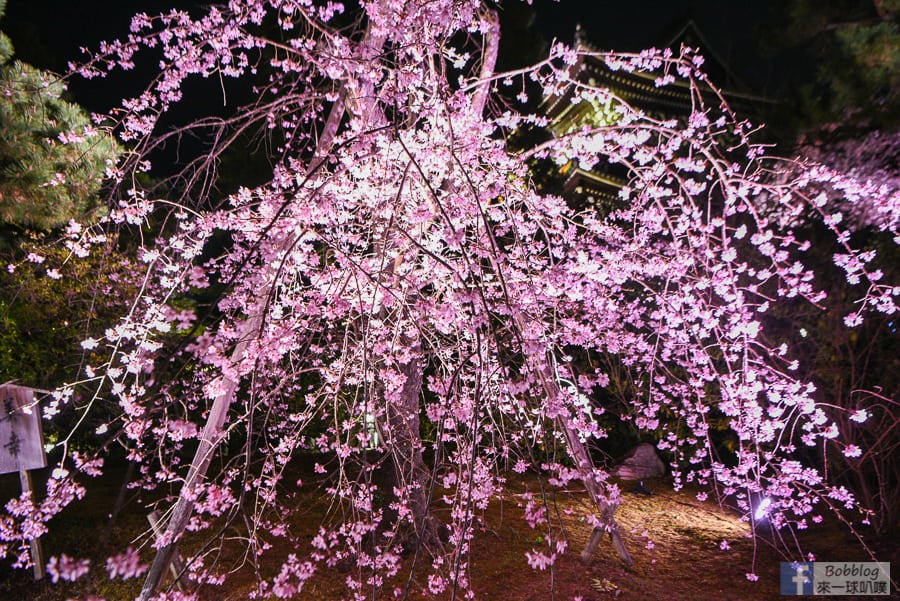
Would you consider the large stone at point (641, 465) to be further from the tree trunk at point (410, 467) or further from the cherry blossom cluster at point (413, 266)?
the tree trunk at point (410, 467)

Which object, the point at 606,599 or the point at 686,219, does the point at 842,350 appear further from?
the point at 606,599

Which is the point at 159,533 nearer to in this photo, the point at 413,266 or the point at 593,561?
the point at 413,266

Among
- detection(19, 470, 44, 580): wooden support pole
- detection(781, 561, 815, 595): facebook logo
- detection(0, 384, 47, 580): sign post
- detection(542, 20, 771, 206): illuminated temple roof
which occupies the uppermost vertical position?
detection(542, 20, 771, 206): illuminated temple roof

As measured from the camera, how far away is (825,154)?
4965 millimetres

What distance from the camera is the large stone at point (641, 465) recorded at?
8539mm

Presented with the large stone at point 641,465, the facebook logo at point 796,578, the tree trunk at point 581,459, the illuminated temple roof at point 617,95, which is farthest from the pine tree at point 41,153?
the illuminated temple roof at point 617,95

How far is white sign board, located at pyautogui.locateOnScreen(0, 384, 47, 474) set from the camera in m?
4.74

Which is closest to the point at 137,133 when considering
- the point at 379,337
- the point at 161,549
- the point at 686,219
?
the point at 379,337

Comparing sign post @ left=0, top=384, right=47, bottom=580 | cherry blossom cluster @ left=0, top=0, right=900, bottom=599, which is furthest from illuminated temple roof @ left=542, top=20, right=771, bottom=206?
sign post @ left=0, top=384, right=47, bottom=580

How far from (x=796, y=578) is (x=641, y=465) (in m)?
3.92

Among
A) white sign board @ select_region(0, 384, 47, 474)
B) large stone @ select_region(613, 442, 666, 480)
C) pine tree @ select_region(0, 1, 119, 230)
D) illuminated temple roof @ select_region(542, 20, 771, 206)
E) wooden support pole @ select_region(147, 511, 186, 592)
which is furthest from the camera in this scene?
illuminated temple roof @ select_region(542, 20, 771, 206)

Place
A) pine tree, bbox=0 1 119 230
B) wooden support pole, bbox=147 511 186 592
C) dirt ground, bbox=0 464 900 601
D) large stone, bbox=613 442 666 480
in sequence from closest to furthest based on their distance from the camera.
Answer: wooden support pole, bbox=147 511 186 592
dirt ground, bbox=0 464 900 601
pine tree, bbox=0 1 119 230
large stone, bbox=613 442 666 480

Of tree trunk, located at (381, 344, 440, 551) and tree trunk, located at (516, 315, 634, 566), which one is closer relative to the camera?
tree trunk, located at (516, 315, 634, 566)

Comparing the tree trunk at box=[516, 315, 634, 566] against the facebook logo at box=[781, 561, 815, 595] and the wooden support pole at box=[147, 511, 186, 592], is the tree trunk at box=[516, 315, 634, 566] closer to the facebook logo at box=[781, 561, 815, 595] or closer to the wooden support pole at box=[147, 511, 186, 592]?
the facebook logo at box=[781, 561, 815, 595]
